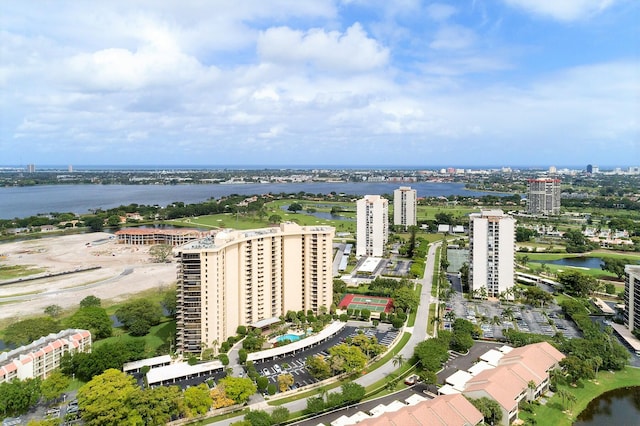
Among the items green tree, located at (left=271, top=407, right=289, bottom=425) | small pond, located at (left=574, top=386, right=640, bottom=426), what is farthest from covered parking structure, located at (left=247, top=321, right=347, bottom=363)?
small pond, located at (left=574, top=386, right=640, bottom=426)

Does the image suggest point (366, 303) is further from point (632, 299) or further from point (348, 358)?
point (632, 299)

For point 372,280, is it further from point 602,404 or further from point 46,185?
point 46,185

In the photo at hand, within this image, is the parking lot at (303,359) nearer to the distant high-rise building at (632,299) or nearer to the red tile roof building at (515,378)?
the red tile roof building at (515,378)

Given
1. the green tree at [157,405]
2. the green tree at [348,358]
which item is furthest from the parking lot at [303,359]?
the green tree at [157,405]

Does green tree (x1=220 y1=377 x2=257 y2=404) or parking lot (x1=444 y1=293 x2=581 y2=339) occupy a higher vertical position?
green tree (x1=220 y1=377 x2=257 y2=404)

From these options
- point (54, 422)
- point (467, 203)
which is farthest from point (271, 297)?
point (467, 203)

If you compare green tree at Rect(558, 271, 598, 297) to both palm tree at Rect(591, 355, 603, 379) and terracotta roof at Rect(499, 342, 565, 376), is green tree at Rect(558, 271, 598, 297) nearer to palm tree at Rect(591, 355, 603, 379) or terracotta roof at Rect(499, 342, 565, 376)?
palm tree at Rect(591, 355, 603, 379)

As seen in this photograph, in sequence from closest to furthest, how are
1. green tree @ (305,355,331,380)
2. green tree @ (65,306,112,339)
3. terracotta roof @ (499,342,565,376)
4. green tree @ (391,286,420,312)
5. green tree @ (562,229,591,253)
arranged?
terracotta roof @ (499,342,565,376) → green tree @ (305,355,331,380) → green tree @ (65,306,112,339) → green tree @ (391,286,420,312) → green tree @ (562,229,591,253)
